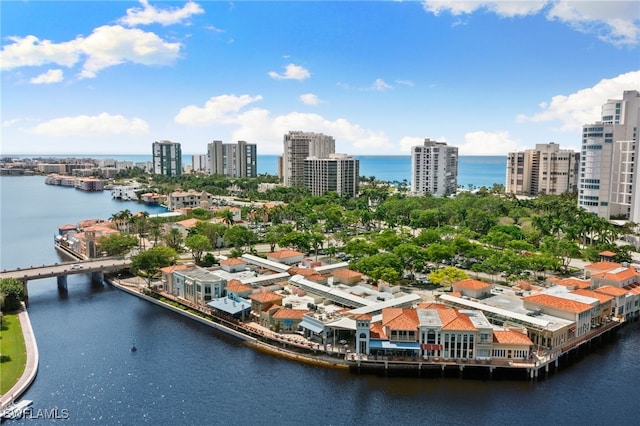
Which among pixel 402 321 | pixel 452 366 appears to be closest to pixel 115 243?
pixel 402 321

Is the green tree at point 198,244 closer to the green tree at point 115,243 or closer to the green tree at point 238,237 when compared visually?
the green tree at point 238,237

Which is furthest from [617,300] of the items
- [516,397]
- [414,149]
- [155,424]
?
[414,149]

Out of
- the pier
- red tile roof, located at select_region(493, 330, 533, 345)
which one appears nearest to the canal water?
the pier

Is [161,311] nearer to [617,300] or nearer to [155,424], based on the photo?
[155,424]

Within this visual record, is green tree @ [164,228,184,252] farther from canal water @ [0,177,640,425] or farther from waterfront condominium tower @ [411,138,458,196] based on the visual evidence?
waterfront condominium tower @ [411,138,458,196]

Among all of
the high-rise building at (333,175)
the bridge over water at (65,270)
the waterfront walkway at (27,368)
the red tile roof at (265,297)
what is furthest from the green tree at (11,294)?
the high-rise building at (333,175)

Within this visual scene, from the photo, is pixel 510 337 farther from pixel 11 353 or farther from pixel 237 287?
pixel 11 353

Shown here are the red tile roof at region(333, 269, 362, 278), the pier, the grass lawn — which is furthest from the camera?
the red tile roof at region(333, 269, 362, 278)
